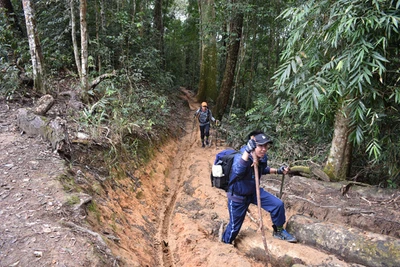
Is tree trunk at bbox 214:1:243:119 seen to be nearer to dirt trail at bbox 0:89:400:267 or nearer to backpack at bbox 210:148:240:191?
dirt trail at bbox 0:89:400:267

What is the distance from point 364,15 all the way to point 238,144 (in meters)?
6.81

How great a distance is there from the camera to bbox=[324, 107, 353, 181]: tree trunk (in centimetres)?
567

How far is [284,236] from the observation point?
446 cm

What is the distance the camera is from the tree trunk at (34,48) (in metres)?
7.06

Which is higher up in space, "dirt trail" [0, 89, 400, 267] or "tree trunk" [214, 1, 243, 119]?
"tree trunk" [214, 1, 243, 119]

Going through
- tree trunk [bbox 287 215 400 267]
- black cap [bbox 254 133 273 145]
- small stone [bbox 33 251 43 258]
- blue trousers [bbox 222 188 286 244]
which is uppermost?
black cap [bbox 254 133 273 145]

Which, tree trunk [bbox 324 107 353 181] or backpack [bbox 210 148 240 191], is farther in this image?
tree trunk [bbox 324 107 353 181]

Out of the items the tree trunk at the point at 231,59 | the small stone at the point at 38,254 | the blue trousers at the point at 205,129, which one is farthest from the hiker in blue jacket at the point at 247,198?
the tree trunk at the point at 231,59

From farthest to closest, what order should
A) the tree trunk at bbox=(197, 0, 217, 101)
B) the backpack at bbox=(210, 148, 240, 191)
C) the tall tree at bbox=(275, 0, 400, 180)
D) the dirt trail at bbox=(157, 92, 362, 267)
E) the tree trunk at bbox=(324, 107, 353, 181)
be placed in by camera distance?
the tree trunk at bbox=(197, 0, 217, 101)
the tree trunk at bbox=(324, 107, 353, 181)
the backpack at bbox=(210, 148, 240, 191)
the tall tree at bbox=(275, 0, 400, 180)
the dirt trail at bbox=(157, 92, 362, 267)

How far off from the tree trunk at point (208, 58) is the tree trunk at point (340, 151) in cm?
1023

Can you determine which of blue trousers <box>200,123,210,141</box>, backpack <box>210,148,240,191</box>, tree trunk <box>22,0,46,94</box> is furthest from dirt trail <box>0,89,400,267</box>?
blue trousers <box>200,123,210,141</box>

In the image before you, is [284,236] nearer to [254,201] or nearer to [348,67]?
[254,201]

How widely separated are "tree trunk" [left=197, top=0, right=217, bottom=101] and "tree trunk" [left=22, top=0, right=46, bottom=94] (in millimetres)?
8909

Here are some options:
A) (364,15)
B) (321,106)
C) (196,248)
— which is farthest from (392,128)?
(196,248)
